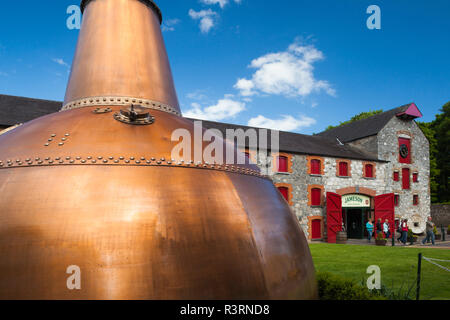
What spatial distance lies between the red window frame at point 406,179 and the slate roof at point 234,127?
143 inches

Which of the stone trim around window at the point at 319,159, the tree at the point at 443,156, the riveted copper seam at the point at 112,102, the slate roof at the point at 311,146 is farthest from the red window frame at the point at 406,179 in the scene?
the riveted copper seam at the point at 112,102

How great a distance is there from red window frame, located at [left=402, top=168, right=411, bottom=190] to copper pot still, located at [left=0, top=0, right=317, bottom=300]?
29.4 m

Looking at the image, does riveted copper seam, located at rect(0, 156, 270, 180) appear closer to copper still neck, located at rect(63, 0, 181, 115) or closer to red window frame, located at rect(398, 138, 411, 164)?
copper still neck, located at rect(63, 0, 181, 115)

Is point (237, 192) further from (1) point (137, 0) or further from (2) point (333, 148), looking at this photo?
(2) point (333, 148)

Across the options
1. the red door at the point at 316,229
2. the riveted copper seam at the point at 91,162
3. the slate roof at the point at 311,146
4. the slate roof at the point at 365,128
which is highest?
the slate roof at the point at 365,128

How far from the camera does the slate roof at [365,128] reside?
2878 cm

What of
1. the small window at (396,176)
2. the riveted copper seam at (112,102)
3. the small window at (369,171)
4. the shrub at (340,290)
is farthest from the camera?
the small window at (396,176)

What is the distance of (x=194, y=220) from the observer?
2750 mm

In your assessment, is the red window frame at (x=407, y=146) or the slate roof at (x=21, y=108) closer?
the slate roof at (x=21, y=108)

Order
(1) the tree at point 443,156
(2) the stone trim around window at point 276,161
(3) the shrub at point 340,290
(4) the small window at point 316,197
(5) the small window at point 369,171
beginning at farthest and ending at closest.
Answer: (1) the tree at point 443,156, (5) the small window at point 369,171, (4) the small window at point 316,197, (2) the stone trim around window at point 276,161, (3) the shrub at point 340,290

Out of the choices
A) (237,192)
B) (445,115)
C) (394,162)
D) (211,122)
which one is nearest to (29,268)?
(237,192)

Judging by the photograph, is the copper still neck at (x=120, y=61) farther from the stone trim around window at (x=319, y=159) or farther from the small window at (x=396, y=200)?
the small window at (x=396, y=200)

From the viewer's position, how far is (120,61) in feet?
12.9

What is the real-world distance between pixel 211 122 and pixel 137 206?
23.0 metres
